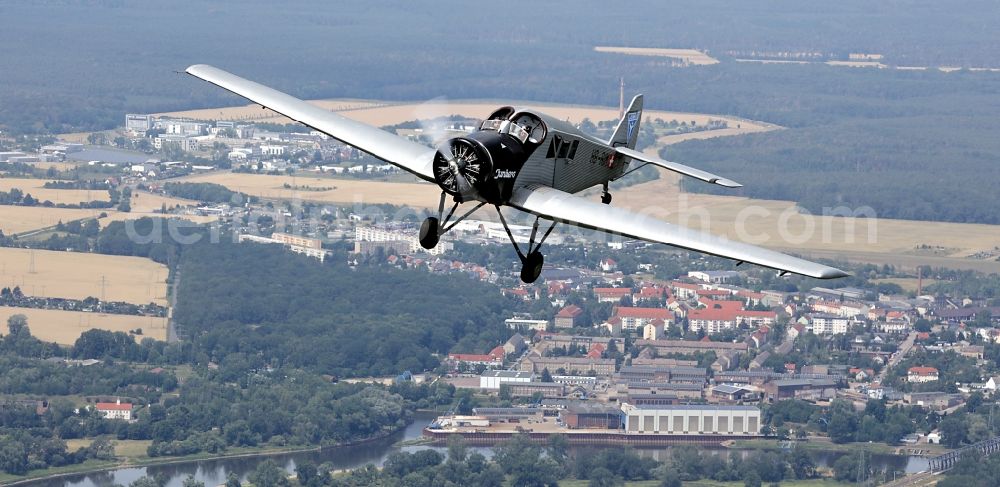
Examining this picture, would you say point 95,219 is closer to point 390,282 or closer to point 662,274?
point 390,282

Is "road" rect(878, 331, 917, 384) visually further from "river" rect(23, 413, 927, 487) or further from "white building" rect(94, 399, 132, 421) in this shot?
"white building" rect(94, 399, 132, 421)

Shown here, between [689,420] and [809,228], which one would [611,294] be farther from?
[689,420]

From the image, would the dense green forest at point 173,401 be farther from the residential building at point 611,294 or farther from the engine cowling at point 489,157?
the engine cowling at point 489,157

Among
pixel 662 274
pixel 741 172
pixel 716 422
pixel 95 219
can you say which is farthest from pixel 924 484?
pixel 741 172

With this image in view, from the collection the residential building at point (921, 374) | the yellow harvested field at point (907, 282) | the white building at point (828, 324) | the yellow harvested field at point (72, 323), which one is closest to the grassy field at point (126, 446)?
the yellow harvested field at point (72, 323)

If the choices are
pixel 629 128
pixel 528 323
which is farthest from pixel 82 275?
pixel 629 128
